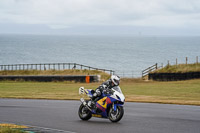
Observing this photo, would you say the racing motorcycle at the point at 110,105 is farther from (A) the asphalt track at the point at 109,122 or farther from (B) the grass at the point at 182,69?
(B) the grass at the point at 182,69

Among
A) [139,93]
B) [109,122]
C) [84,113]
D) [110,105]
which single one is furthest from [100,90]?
[139,93]

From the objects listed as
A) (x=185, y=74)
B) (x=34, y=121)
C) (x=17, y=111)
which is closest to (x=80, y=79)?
(x=185, y=74)

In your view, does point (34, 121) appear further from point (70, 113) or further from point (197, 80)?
point (197, 80)

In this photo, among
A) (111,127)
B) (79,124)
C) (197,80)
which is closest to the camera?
(111,127)

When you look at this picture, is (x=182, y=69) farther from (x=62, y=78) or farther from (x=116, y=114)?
(x=116, y=114)

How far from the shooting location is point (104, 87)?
→ 11.8 metres

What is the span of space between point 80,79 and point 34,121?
92.8 feet

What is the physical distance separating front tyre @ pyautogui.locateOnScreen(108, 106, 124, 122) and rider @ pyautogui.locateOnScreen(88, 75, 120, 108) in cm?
69

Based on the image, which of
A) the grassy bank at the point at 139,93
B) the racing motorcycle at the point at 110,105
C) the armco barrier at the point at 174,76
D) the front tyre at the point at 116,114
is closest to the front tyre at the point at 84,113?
the racing motorcycle at the point at 110,105

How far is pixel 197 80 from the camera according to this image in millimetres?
39062

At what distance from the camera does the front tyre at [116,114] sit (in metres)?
11.4

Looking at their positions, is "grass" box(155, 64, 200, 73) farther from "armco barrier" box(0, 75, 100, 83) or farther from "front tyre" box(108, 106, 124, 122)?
"front tyre" box(108, 106, 124, 122)

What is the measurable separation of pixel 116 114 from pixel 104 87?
94 centimetres

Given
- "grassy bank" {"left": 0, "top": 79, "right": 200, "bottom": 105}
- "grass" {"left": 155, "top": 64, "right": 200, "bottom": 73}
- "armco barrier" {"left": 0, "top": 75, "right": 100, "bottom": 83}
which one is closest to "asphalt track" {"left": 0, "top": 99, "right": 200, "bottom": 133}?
"grassy bank" {"left": 0, "top": 79, "right": 200, "bottom": 105}
